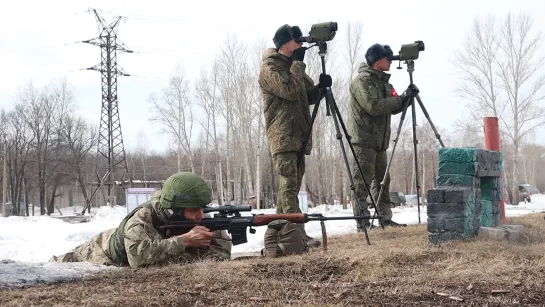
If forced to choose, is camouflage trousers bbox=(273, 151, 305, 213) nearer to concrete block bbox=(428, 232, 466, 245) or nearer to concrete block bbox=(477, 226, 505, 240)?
concrete block bbox=(428, 232, 466, 245)

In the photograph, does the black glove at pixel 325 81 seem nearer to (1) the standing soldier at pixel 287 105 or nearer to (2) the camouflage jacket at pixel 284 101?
(1) the standing soldier at pixel 287 105

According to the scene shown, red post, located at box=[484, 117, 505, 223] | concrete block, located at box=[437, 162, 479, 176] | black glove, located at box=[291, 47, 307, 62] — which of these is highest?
black glove, located at box=[291, 47, 307, 62]

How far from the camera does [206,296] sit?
9.24ft

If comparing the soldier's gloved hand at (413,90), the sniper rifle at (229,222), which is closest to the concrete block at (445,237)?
the sniper rifle at (229,222)

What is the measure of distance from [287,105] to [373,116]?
4.96 feet

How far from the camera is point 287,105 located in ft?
18.5

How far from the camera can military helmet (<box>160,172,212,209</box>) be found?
4238 mm

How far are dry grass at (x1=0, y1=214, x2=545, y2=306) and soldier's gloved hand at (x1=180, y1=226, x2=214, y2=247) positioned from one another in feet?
1.35

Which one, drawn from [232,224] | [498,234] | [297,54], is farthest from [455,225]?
[297,54]

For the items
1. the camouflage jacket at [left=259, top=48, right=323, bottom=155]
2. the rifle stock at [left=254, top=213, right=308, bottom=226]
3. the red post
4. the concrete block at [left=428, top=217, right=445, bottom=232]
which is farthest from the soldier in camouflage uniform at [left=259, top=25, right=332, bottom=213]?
the red post

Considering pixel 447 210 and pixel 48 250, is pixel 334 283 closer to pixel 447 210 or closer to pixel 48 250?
pixel 447 210

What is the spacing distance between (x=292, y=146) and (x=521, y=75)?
29.8 metres

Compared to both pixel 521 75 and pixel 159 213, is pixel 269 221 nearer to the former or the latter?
pixel 159 213

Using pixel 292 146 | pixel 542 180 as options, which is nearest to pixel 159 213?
pixel 292 146
